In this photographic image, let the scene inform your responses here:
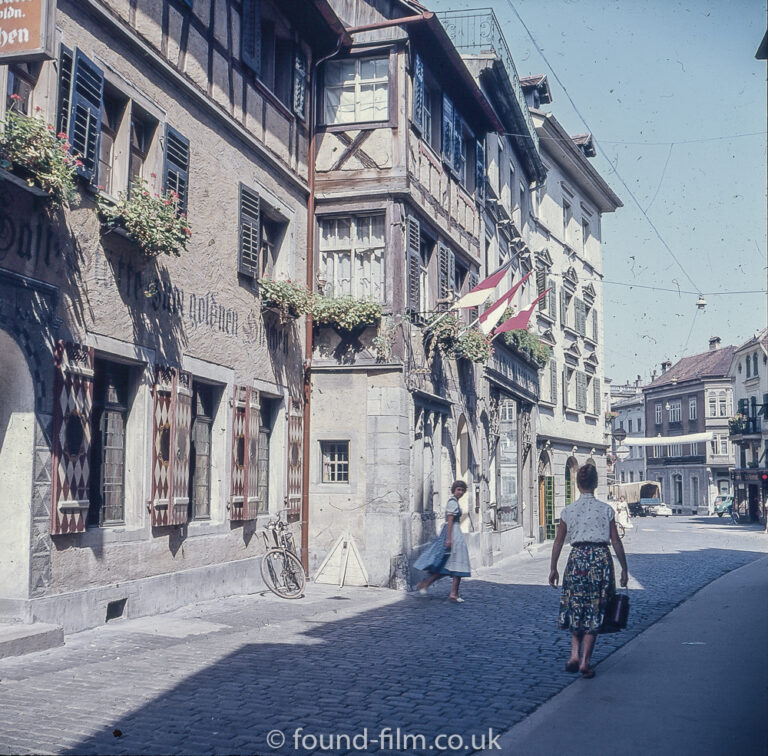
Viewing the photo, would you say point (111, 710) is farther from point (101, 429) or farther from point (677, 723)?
point (101, 429)

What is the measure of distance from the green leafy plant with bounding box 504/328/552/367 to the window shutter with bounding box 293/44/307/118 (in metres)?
9.37

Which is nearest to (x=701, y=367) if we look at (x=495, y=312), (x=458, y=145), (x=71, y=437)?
(x=458, y=145)

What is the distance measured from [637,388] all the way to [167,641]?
9096 centimetres

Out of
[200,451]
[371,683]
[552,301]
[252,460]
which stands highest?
[552,301]

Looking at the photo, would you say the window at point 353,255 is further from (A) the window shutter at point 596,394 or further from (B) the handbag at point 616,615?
(A) the window shutter at point 596,394

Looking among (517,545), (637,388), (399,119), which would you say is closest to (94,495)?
(399,119)

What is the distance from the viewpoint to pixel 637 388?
3762 inches

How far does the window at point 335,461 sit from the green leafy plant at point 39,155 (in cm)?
761

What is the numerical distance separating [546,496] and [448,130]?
48.7ft

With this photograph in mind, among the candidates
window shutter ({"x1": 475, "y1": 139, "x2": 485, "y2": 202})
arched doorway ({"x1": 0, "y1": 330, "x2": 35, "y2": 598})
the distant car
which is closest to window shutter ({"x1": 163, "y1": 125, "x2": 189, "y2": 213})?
arched doorway ({"x1": 0, "y1": 330, "x2": 35, "y2": 598})

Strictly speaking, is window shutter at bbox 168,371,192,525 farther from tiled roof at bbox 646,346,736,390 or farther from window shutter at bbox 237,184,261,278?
tiled roof at bbox 646,346,736,390

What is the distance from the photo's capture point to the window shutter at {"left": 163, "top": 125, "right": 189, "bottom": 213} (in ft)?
36.4

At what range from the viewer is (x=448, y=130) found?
1852 centimetres

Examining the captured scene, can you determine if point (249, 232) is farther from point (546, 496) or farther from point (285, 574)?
point (546, 496)
